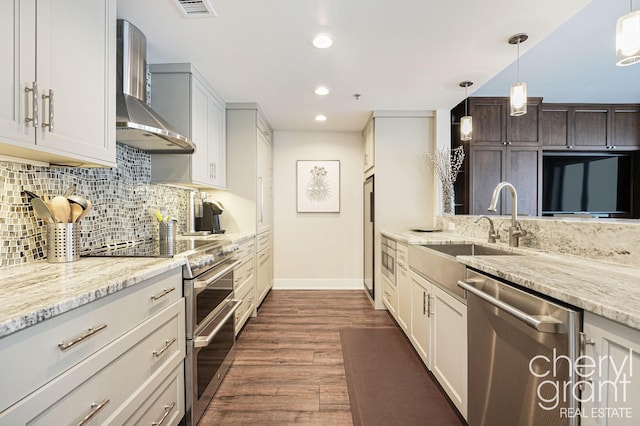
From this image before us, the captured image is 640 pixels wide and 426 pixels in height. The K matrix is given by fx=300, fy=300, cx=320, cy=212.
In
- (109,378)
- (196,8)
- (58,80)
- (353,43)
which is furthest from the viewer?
(353,43)

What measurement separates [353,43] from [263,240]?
2.40 metres

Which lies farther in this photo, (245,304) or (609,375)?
(245,304)

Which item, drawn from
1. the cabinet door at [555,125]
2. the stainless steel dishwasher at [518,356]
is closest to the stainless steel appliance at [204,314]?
the stainless steel dishwasher at [518,356]

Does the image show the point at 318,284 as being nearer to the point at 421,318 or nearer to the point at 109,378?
the point at 421,318

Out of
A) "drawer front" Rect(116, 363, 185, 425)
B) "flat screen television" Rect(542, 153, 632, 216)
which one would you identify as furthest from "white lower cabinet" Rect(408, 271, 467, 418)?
"flat screen television" Rect(542, 153, 632, 216)

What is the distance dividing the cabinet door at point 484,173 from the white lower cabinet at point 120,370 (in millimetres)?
3492

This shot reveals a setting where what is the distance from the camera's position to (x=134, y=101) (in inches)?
73.0

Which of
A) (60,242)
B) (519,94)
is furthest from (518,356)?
(60,242)

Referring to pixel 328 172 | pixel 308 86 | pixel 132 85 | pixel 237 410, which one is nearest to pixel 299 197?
pixel 328 172

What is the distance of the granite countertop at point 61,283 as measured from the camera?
751 mm

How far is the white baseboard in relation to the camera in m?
4.54

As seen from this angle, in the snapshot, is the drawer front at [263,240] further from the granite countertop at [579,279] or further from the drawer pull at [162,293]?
the granite countertop at [579,279]

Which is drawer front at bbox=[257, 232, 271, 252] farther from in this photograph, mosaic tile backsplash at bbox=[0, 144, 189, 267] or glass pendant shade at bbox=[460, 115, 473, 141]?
glass pendant shade at bbox=[460, 115, 473, 141]

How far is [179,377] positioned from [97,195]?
1.21 metres
